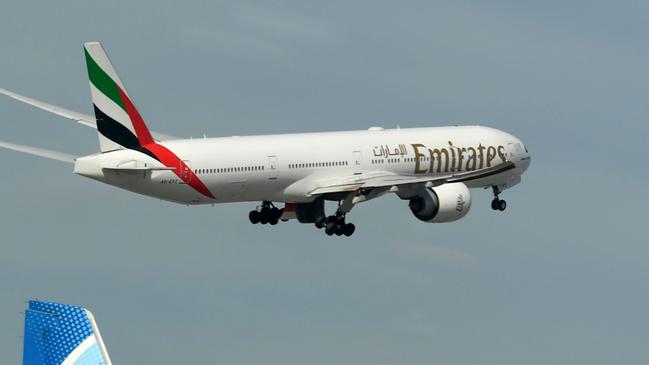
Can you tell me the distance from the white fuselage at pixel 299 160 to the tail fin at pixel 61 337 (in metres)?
33.1

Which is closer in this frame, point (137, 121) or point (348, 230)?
point (137, 121)

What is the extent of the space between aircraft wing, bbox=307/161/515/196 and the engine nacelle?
0.49m

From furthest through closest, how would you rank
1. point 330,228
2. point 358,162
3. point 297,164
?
point 358,162 < point 330,228 < point 297,164

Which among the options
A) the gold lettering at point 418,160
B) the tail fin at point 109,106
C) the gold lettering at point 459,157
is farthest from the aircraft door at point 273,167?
the gold lettering at point 459,157

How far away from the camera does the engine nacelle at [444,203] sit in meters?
81.8

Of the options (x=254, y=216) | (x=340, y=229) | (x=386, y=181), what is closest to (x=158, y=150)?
(x=254, y=216)

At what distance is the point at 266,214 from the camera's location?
8506cm

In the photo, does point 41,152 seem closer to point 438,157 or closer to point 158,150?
point 158,150

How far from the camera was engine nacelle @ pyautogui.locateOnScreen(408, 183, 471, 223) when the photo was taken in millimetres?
81750

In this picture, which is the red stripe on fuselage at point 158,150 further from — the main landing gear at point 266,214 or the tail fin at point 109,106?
the main landing gear at point 266,214

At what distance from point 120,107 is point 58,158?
4.13 m

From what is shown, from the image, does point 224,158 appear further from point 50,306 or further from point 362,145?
point 50,306

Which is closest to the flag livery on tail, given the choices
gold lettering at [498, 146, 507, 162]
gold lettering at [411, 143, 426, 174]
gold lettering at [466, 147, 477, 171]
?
gold lettering at [411, 143, 426, 174]

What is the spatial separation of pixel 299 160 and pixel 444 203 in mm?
7867
